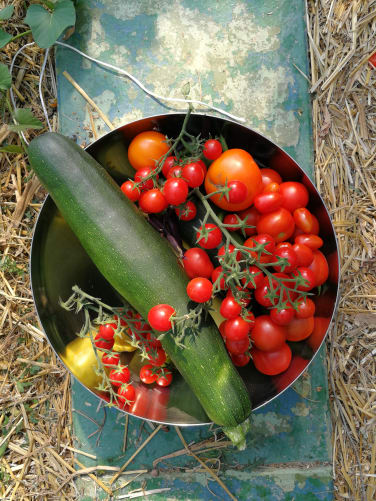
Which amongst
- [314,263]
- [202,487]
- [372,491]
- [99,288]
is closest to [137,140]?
[99,288]

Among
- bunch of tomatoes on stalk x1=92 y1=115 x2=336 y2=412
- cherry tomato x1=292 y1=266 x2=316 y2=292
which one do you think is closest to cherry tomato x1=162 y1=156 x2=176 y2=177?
bunch of tomatoes on stalk x1=92 y1=115 x2=336 y2=412

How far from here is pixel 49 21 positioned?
3.99 feet

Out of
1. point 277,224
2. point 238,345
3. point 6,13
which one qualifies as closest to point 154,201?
→ point 277,224

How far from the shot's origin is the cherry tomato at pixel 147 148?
109 cm

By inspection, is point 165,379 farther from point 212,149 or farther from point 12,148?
point 12,148

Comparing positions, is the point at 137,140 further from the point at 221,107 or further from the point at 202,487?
the point at 202,487

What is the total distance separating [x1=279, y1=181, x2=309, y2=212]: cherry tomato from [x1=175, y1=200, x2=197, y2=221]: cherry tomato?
212 mm

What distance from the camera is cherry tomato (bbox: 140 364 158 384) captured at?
3.66ft

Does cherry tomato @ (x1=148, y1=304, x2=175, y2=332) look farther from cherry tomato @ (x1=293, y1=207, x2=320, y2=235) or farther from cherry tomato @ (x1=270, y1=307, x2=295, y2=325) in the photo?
cherry tomato @ (x1=293, y1=207, x2=320, y2=235)

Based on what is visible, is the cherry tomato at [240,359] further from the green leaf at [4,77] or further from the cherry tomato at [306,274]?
the green leaf at [4,77]

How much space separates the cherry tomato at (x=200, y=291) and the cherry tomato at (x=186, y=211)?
173 mm

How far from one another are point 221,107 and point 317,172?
1.07ft

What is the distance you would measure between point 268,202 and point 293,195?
105mm

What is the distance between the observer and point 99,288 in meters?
1.18
